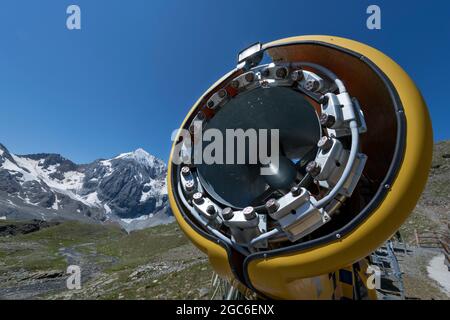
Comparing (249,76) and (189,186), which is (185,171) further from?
(249,76)

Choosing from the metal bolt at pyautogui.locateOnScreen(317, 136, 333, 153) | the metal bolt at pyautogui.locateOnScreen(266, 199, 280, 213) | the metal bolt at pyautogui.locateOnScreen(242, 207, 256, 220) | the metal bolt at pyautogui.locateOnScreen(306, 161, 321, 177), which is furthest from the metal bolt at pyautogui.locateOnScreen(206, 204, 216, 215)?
the metal bolt at pyautogui.locateOnScreen(317, 136, 333, 153)

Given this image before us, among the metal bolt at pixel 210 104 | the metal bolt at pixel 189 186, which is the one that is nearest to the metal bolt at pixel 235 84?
the metal bolt at pixel 210 104

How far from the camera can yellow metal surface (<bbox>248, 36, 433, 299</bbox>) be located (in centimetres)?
201

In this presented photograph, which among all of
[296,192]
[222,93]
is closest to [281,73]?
[222,93]

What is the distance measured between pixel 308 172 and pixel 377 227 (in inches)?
25.9

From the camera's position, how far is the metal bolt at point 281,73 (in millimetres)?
2877

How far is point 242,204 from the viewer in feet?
10.7

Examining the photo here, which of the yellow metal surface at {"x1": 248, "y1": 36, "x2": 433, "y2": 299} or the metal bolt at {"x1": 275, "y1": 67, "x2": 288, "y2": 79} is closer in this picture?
the yellow metal surface at {"x1": 248, "y1": 36, "x2": 433, "y2": 299}

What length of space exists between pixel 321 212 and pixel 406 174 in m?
0.67

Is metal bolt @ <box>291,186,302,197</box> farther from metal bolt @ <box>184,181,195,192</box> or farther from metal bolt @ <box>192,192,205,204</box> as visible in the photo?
metal bolt @ <box>184,181,195,192</box>

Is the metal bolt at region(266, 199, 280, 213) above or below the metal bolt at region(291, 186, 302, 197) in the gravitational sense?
below

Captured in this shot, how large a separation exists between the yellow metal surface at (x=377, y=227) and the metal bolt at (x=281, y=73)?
Answer: 1006 mm
